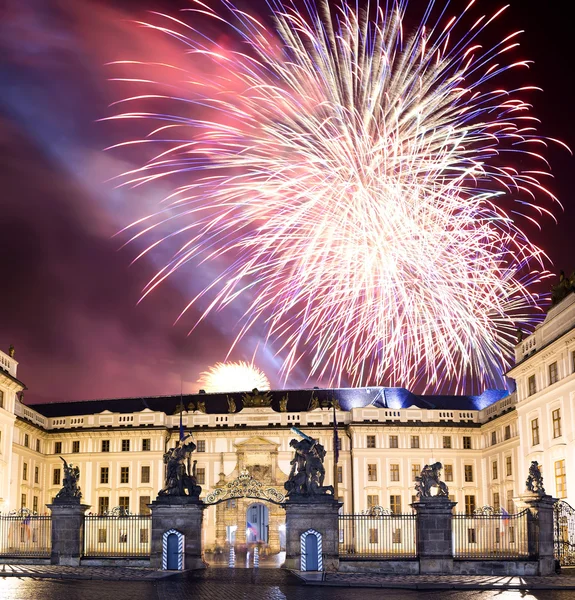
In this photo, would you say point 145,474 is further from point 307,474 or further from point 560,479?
point 307,474

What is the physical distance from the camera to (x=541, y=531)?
2631 cm

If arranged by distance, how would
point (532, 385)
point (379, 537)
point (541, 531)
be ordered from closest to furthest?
point (541, 531) < point (379, 537) < point (532, 385)

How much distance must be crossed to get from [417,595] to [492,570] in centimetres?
601

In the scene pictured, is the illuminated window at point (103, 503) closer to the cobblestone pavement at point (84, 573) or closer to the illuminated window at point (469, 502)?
the illuminated window at point (469, 502)

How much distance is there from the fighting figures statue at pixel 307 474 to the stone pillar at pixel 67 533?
7419 millimetres

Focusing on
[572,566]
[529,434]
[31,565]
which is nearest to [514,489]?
[529,434]

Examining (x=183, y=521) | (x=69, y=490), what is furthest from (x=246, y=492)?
(x=69, y=490)

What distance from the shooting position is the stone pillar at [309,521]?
2762 cm

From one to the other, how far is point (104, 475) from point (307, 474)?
3829 centimetres

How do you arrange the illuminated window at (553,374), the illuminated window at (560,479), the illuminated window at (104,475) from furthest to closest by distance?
the illuminated window at (104,475)
the illuminated window at (553,374)
the illuminated window at (560,479)

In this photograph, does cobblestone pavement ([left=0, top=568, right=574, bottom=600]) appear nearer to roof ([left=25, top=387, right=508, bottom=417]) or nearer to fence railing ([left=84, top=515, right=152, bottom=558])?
fence railing ([left=84, top=515, right=152, bottom=558])

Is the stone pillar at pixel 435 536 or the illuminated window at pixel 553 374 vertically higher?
the illuminated window at pixel 553 374

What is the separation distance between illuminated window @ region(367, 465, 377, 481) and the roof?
570 cm

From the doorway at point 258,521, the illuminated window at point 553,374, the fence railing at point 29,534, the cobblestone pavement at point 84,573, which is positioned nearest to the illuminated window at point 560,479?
the illuminated window at point 553,374
